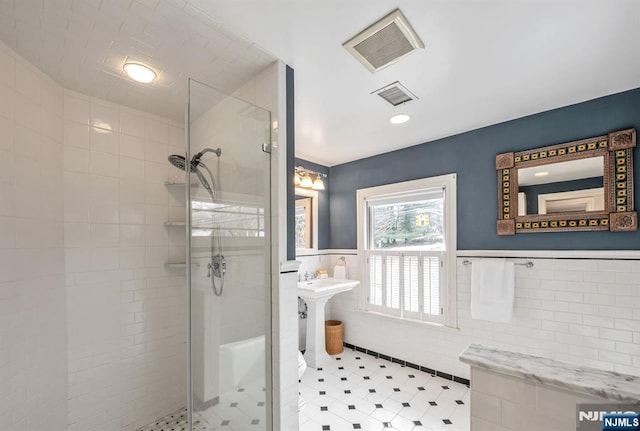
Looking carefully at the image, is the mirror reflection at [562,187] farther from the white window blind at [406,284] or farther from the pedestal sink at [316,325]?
the pedestal sink at [316,325]

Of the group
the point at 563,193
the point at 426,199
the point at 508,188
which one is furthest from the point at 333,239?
the point at 563,193

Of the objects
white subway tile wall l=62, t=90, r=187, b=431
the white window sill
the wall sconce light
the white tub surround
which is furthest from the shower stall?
the white window sill

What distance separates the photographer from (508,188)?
7.81ft

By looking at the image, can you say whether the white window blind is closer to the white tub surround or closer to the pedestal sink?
the pedestal sink

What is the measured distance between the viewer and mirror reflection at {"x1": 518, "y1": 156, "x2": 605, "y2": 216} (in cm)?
201

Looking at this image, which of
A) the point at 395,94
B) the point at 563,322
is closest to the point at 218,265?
the point at 395,94

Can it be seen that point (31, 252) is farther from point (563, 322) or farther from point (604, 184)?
point (604, 184)

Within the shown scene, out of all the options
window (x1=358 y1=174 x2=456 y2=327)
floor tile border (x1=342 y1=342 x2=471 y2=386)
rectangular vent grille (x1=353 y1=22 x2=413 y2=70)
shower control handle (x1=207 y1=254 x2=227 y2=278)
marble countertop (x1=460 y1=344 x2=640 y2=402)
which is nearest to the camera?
marble countertop (x1=460 y1=344 x2=640 y2=402)

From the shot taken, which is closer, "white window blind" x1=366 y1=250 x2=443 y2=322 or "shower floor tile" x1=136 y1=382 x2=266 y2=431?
"shower floor tile" x1=136 y1=382 x2=266 y2=431

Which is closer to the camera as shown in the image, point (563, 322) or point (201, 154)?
point (201, 154)

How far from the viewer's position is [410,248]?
305 centimetres

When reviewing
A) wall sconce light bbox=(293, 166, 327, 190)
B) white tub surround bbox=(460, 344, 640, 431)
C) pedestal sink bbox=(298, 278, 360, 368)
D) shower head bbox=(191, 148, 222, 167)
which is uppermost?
wall sconce light bbox=(293, 166, 327, 190)

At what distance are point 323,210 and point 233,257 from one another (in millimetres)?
2160

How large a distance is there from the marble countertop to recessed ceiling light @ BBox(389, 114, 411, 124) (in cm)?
192
